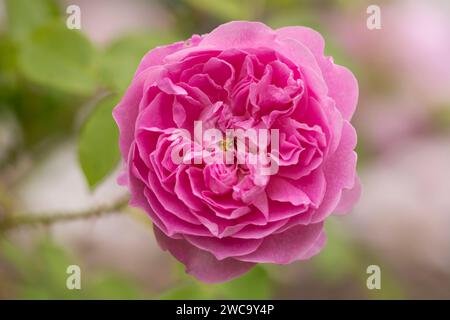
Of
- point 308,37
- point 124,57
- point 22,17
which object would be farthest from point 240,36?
point 22,17

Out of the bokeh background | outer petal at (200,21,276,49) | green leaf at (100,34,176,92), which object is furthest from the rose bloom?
the bokeh background

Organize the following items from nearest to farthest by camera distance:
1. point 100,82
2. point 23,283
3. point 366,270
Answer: point 100,82 → point 23,283 → point 366,270

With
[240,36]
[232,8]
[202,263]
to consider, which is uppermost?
[232,8]

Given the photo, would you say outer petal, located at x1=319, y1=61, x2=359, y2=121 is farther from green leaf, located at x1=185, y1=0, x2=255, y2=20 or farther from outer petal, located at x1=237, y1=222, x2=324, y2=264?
green leaf, located at x1=185, y1=0, x2=255, y2=20

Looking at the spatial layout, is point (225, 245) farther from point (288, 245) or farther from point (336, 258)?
point (336, 258)

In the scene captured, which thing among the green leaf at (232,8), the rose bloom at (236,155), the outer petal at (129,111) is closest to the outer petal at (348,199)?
the rose bloom at (236,155)

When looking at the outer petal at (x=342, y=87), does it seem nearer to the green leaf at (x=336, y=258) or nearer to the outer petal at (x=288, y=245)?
the outer petal at (x=288, y=245)
